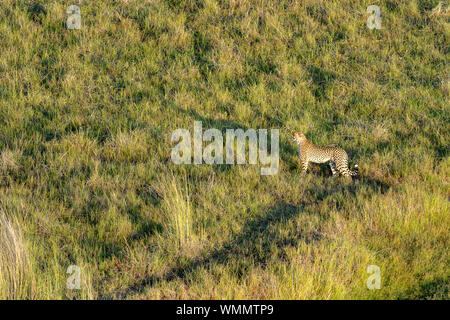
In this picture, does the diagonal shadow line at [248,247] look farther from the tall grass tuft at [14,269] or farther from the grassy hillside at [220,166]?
the tall grass tuft at [14,269]

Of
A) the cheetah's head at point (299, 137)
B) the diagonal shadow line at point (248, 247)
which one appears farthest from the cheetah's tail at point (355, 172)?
the diagonal shadow line at point (248, 247)

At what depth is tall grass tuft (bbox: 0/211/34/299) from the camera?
6.09 metres

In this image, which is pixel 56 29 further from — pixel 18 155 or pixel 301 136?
pixel 301 136

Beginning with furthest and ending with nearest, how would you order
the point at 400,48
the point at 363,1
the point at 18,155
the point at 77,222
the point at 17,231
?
1. the point at 363,1
2. the point at 400,48
3. the point at 18,155
4. the point at 77,222
5. the point at 17,231

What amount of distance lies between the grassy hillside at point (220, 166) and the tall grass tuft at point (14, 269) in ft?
0.09

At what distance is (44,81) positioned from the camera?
39.3 ft

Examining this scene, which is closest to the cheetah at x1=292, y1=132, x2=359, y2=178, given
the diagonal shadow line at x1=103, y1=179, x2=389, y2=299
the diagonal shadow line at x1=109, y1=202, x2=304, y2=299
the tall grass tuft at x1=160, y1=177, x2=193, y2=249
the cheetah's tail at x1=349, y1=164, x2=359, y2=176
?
the cheetah's tail at x1=349, y1=164, x2=359, y2=176

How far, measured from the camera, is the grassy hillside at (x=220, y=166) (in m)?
6.61

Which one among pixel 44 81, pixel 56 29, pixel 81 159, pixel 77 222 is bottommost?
pixel 77 222

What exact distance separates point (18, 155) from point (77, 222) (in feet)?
7.77

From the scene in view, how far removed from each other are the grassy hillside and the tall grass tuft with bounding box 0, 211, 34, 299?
3 centimetres

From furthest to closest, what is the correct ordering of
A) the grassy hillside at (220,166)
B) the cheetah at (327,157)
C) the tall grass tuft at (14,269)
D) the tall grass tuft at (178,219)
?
the cheetah at (327,157)
the tall grass tuft at (178,219)
the grassy hillside at (220,166)
the tall grass tuft at (14,269)

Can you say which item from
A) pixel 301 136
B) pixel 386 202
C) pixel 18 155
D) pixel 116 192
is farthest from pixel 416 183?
pixel 18 155

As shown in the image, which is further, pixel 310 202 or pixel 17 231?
pixel 310 202
